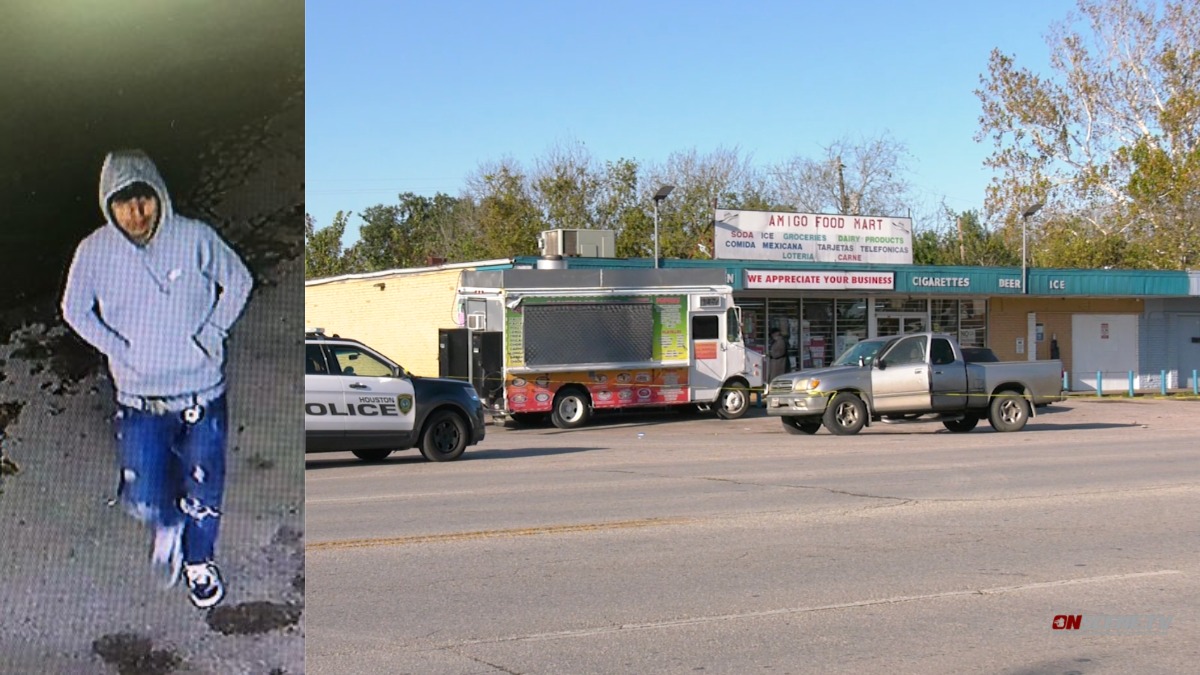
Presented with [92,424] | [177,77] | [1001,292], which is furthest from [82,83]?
[1001,292]

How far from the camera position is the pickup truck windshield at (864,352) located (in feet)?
77.2

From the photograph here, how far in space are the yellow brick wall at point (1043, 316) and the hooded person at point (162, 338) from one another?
38.0 meters

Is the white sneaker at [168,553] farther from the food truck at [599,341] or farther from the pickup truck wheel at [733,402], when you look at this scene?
the pickup truck wheel at [733,402]

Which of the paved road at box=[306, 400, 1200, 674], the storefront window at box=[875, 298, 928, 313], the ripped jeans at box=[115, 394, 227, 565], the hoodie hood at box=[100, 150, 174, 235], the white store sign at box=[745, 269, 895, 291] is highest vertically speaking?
the white store sign at box=[745, 269, 895, 291]

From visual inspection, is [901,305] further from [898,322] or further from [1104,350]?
[1104,350]

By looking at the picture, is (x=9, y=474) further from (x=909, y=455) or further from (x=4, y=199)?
(x=909, y=455)

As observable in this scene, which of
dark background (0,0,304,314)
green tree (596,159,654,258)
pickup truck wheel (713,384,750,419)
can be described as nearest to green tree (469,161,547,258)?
green tree (596,159,654,258)

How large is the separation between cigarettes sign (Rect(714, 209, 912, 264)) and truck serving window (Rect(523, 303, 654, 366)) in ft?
28.1

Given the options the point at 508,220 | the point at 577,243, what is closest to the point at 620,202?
the point at 508,220

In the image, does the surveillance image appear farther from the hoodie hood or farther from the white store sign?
the white store sign

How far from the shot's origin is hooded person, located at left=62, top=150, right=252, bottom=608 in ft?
9.77

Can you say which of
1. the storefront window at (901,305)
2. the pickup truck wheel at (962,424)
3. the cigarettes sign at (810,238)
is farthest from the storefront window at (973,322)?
the pickup truck wheel at (962,424)

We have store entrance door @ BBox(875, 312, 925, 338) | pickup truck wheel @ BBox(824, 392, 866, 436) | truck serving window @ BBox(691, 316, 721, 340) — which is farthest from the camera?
store entrance door @ BBox(875, 312, 925, 338)

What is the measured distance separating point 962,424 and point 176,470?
924 inches
